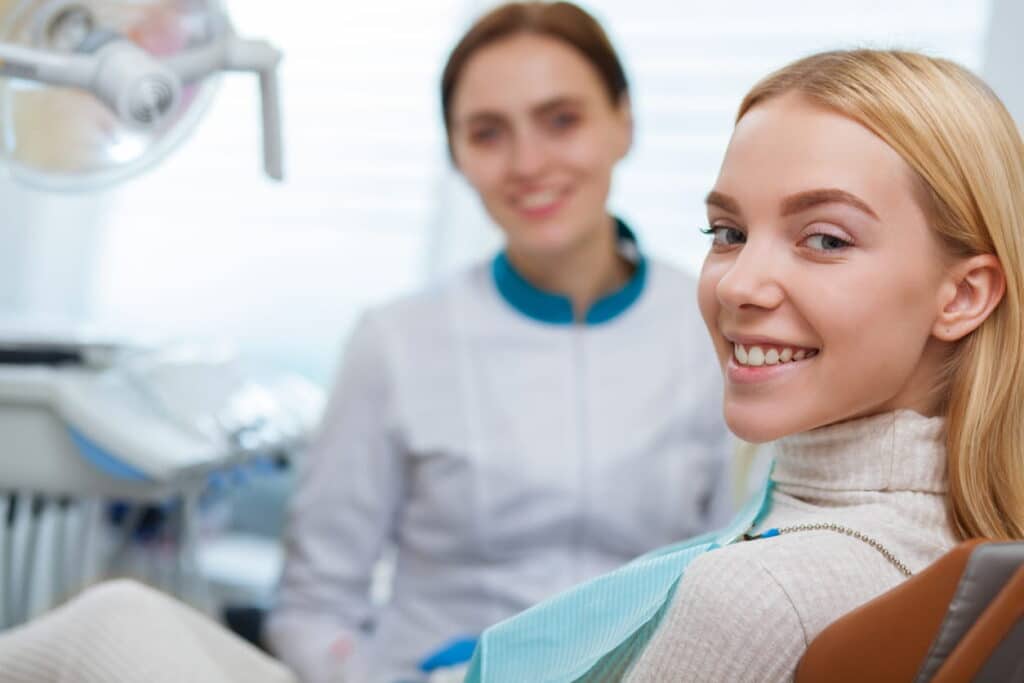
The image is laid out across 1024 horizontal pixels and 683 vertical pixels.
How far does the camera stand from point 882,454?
823mm

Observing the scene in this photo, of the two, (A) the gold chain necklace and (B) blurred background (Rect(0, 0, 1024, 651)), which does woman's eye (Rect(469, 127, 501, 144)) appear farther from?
(A) the gold chain necklace

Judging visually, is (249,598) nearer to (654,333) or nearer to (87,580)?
(87,580)

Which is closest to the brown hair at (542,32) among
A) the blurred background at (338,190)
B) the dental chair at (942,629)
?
the blurred background at (338,190)

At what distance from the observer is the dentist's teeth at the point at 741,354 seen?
0.84m

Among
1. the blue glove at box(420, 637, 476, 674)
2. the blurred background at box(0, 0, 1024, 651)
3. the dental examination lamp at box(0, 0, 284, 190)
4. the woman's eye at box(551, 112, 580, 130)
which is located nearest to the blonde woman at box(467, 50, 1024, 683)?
the blue glove at box(420, 637, 476, 674)

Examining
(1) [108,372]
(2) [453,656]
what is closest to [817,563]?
(2) [453,656]

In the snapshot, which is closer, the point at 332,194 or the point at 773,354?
the point at 773,354

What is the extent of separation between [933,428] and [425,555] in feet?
2.78

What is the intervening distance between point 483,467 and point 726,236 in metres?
0.69

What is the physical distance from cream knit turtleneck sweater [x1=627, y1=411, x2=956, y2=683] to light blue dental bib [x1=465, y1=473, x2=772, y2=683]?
0.17 ft

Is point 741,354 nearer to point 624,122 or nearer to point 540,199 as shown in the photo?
point 540,199

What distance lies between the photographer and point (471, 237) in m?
2.28

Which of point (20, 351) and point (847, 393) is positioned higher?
point (847, 393)

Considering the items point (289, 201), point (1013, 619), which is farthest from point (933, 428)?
point (289, 201)
